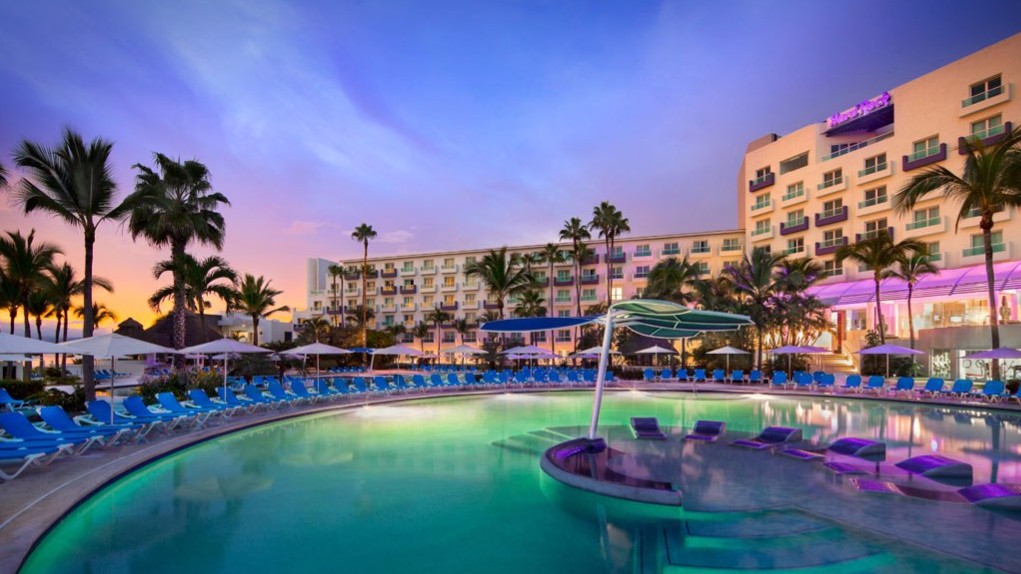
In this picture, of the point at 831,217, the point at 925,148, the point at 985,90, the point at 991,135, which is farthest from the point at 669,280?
the point at 985,90

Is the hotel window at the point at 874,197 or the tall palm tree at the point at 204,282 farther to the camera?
the hotel window at the point at 874,197

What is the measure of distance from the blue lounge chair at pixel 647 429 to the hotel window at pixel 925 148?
34476mm

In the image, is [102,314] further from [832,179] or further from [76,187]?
[832,179]

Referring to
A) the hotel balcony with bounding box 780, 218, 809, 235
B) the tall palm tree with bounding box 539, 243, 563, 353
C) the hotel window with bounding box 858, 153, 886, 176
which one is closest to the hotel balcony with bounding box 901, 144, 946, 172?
the hotel window with bounding box 858, 153, 886, 176

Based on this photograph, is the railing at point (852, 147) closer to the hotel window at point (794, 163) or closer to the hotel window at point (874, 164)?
the hotel window at point (874, 164)

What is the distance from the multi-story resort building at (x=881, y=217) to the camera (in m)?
31.3

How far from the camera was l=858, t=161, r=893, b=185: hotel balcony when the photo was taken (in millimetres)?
38312

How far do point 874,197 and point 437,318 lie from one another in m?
40.1

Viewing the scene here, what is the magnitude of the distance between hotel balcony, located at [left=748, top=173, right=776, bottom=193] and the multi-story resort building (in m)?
0.09

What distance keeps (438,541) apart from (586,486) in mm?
2756

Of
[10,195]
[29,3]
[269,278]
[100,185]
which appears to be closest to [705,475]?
[100,185]

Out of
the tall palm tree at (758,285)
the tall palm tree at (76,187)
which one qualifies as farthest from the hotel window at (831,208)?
the tall palm tree at (76,187)

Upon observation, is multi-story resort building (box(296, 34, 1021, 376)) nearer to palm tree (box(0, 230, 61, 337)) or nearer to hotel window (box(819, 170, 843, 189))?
hotel window (box(819, 170, 843, 189))

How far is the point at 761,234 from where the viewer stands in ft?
155
